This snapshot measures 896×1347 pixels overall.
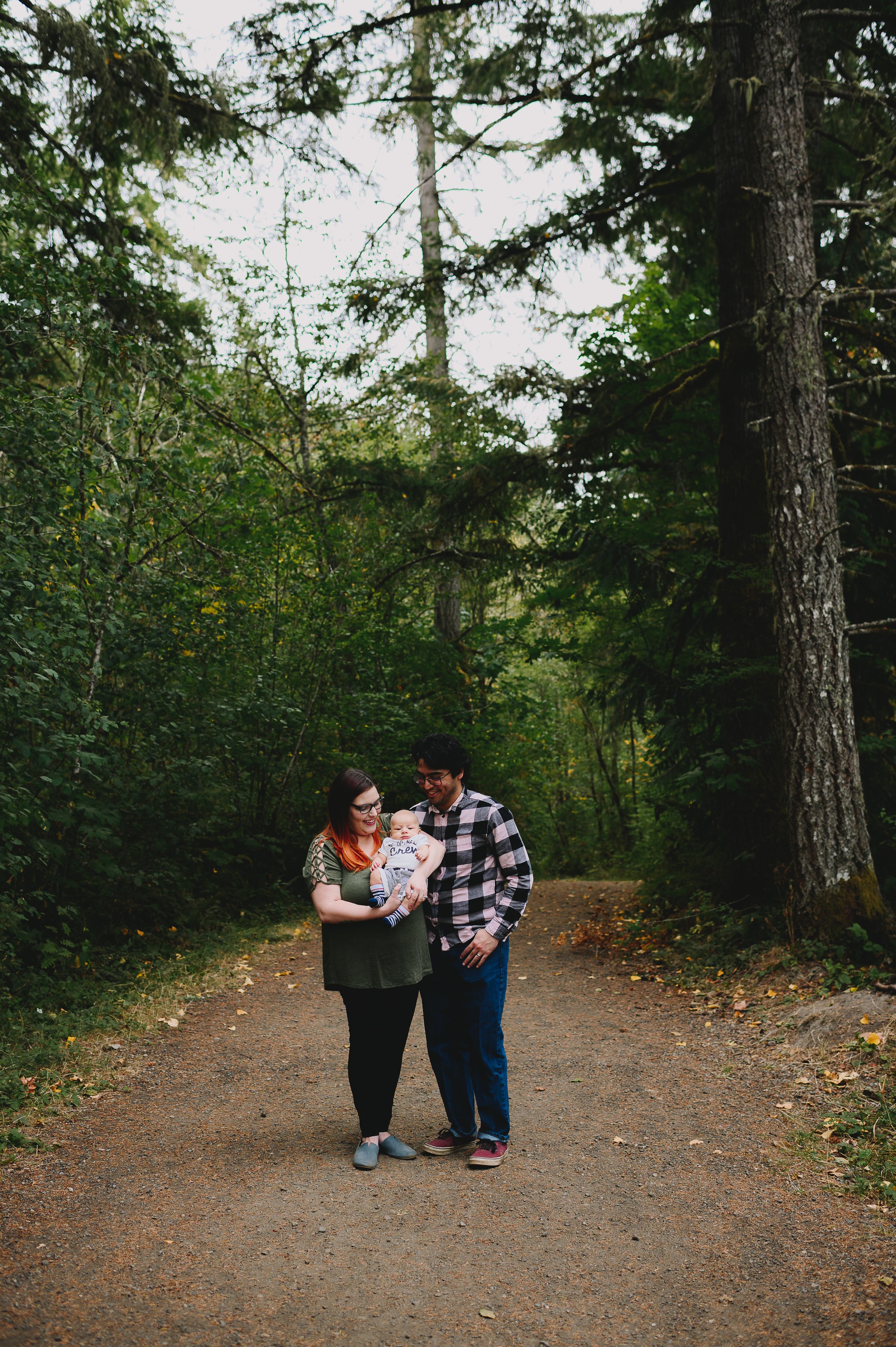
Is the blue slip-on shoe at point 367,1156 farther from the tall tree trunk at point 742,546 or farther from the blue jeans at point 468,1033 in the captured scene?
the tall tree trunk at point 742,546

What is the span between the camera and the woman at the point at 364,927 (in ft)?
13.1

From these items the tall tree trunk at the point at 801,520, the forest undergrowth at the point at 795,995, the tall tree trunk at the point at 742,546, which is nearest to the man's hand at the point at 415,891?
the forest undergrowth at the point at 795,995

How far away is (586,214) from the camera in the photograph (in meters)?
9.54

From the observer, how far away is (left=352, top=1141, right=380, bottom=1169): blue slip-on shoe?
4223 millimetres

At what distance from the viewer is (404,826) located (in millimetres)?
4094

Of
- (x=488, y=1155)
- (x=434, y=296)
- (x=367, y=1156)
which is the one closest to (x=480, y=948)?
(x=488, y=1155)

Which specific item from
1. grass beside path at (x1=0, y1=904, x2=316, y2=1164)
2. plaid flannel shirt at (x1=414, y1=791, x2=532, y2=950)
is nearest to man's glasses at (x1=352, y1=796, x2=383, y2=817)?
plaid flannel shirt at (x1=414, y1=791, x2=532, y2=950)

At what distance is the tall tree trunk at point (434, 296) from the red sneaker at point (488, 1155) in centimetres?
854

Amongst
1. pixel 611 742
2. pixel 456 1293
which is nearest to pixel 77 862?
pixel 456 1293

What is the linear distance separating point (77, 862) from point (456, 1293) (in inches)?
223

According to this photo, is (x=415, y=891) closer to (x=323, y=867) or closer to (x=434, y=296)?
(x=323, y=867)

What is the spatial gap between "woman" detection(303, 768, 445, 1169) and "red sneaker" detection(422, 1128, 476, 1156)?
0.98 ft

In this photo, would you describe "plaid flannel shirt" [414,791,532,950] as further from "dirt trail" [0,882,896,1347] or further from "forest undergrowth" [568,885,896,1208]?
"forest undergrowth" [568,885,896,1208]

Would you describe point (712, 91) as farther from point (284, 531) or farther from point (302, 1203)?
point (302, 1203)
